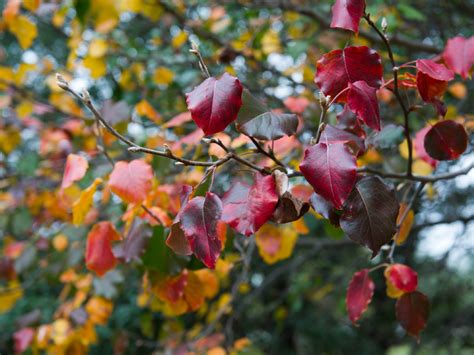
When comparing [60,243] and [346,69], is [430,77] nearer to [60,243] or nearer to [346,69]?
[346,69]

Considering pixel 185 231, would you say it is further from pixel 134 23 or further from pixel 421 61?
pixel 134 23

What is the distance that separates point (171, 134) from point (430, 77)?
2124 mm

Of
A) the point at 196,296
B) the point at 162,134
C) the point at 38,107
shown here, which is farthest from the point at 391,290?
the point at 38,107

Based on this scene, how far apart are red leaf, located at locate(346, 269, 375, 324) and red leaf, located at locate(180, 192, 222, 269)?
45 centimetres

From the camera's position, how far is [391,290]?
1193mm

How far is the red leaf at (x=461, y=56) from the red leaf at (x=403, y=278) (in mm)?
479

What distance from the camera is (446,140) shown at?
1086 mm

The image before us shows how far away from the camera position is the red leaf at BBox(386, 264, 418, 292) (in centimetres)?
112

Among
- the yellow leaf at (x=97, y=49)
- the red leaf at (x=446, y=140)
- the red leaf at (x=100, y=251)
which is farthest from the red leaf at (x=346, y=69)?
the yellow leaf at (x=97, y=49)

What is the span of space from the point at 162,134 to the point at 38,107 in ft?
3.27

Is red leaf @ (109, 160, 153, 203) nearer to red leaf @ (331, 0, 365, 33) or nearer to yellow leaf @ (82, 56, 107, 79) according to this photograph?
red leaf @ (331, 0, 365, 33)

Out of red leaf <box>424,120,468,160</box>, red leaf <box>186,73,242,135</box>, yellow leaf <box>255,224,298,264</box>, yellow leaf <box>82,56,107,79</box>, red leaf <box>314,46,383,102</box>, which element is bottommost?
yellow leaf <box>82,56,107,79</box>

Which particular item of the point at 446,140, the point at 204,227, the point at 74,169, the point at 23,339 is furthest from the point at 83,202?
the point at 23,339

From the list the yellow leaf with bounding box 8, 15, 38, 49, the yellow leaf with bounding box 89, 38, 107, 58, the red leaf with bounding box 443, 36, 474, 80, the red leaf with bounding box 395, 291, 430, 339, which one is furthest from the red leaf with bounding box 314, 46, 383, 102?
the yellow leaf with bounding box 8, 15, 38, 49
